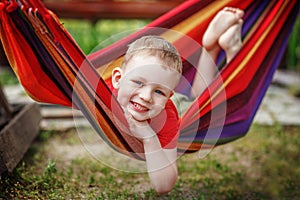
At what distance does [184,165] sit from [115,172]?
0.38m

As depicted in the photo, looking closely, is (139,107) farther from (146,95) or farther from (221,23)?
(221,23)

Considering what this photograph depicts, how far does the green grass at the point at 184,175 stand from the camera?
1.98m

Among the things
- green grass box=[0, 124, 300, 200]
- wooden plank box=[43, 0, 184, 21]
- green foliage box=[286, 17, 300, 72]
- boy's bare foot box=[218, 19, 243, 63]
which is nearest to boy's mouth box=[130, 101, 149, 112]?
green grass box=[0, 124, 300, 200]

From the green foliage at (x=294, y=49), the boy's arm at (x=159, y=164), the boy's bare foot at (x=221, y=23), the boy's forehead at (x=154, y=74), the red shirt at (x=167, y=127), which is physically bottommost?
the green foliage at (x=294, y=49)

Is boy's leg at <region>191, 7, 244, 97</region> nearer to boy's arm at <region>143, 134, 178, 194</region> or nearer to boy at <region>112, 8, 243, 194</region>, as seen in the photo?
boy at <region>112, 8, 243, 194</region>

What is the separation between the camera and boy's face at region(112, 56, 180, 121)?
1588 mm

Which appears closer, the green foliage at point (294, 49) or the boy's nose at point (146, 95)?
the boy's nose at point (146, 95)

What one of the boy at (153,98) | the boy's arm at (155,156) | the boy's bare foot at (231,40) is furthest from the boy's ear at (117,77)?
the boy's bare foot at (231,40)

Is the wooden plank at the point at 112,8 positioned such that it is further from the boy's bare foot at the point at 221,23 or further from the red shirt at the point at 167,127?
the red shirt at the point at 167,127

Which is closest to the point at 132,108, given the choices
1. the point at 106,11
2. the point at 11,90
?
the point at 11,90

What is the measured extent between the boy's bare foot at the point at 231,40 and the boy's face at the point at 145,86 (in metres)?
0.65

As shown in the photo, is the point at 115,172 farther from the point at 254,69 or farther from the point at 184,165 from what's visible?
the point at 254,69

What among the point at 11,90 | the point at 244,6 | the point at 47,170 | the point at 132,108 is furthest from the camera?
the point at 11,90

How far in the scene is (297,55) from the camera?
470cm
